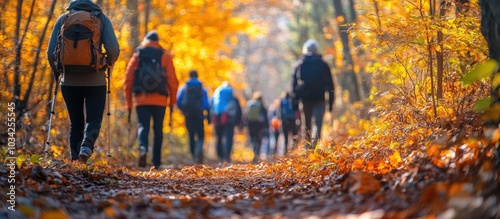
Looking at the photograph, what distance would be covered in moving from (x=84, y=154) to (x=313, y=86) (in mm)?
5948

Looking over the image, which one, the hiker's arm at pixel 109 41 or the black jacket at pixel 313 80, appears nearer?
the hiker's arm at pixel 109 41

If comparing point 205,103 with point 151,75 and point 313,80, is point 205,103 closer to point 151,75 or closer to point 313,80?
point 313,80

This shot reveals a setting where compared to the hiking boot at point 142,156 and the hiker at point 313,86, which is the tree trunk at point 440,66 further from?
the hiking boot at point 142,156

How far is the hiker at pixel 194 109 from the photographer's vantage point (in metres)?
15.7

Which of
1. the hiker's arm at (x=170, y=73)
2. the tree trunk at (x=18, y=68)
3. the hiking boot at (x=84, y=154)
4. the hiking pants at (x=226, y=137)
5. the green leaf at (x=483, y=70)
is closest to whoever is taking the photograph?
the green leaf at (x=483, y=70)

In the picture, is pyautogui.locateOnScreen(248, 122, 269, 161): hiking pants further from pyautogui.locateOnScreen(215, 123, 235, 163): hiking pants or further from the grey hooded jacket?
the grey hooded jacket

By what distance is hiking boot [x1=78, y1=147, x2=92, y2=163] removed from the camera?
823cm

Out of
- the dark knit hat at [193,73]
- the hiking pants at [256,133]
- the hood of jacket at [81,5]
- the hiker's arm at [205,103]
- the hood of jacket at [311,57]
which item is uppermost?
the hood of jacket at [81,5]

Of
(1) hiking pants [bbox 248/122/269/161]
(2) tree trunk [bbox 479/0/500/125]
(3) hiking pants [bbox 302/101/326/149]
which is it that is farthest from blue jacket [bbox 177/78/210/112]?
(2) tree trunk [bbox 479/0/500/125]

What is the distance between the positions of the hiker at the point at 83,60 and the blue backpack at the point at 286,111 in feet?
33.4

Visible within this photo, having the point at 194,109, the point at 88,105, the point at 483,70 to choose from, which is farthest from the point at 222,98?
the point at 483,70

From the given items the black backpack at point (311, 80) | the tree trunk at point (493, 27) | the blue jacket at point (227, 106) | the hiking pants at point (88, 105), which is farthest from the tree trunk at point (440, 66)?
the blue jacket at point (227, 106)

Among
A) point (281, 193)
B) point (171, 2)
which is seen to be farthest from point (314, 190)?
point (171, 2)

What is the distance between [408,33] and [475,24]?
2.41 ft
